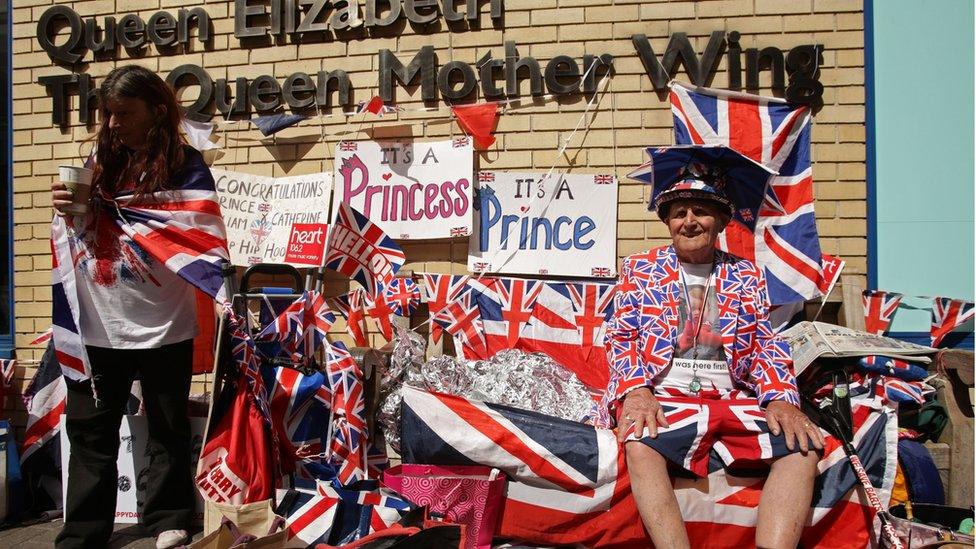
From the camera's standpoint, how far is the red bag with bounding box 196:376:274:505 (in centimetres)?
293

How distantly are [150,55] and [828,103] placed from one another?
516cm

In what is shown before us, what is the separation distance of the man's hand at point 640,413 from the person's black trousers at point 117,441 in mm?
2115

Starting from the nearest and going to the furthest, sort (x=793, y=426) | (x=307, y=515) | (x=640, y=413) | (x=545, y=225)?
(x=793, y=426)
(x=640, y=413)
(x=307, y=515)
(x=545, y=225)

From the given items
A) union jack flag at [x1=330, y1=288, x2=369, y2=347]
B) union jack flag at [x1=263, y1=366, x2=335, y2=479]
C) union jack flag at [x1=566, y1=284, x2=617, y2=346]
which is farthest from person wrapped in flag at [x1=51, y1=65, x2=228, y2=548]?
union jack flag at [x1=566, y1=284, x2=617, y2=346]

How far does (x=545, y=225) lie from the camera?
4.74 meters

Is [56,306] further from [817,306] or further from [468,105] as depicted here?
[817,306]

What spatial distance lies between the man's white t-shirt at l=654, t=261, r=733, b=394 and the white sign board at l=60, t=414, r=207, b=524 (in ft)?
7.97

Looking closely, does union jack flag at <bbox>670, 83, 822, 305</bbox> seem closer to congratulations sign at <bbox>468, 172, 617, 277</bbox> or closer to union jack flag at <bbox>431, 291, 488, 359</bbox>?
congratulations sign at <bbox>468, 172, 617, 277</bbox>

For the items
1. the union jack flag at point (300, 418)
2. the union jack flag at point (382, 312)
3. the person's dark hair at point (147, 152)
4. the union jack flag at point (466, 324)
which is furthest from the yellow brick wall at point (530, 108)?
the person's dark hair at point (147, 152)

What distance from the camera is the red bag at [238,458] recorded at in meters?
2.93

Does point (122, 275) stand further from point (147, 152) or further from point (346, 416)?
point (346, 416)

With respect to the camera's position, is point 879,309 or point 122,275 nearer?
point 122,275

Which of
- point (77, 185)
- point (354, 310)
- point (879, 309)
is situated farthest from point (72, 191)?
point (879, 309)

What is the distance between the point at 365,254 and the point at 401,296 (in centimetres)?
38
